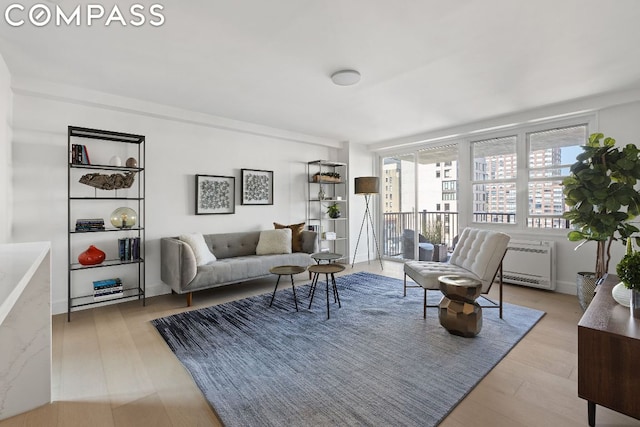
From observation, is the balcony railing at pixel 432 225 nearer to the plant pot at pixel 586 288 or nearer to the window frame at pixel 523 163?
the window frame at pixel 523 163

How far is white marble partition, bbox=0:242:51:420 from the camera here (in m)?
1.68

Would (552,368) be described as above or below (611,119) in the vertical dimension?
below

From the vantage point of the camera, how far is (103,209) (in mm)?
3537

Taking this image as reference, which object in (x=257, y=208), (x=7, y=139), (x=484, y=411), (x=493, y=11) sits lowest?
(x=484, y=411)

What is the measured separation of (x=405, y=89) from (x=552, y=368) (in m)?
2.84

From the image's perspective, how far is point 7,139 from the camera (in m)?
2.87

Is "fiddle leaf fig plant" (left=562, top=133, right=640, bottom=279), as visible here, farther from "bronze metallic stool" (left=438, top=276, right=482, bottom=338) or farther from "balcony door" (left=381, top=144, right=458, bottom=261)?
"balcony door" (left=381, top=144, right=458, bottom=261)

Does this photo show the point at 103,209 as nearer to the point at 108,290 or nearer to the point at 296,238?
the point at 108,290

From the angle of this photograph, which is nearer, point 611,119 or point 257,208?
point 611,119

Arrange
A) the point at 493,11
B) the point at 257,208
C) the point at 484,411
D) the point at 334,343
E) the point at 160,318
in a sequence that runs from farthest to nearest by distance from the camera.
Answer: the point at 257,208 → the point at 160,318 → the point at 334,343 → the point at 493,11 → the point at 484,411

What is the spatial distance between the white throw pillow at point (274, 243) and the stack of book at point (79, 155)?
2315 millimetres

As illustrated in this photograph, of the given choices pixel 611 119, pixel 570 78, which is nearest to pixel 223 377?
pixel 570 78

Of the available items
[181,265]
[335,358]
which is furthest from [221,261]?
[335,358]

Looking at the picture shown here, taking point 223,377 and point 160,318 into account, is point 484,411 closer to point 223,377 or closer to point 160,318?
point 223,377
